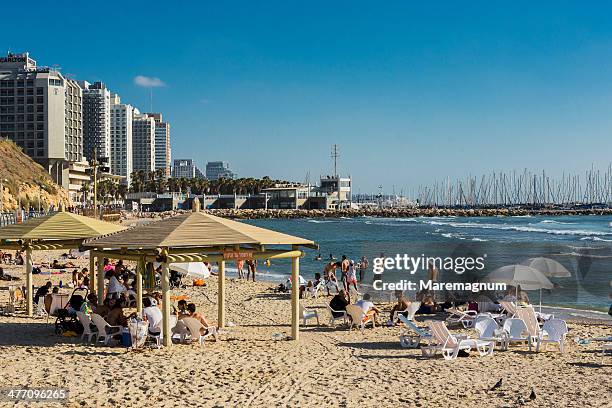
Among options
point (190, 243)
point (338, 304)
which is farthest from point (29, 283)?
point (338, 304)

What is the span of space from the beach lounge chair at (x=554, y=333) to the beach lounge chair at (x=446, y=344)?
1297mm

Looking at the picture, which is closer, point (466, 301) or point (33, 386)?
point (33, 386)

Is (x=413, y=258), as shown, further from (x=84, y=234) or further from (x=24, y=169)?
(x=24, y=169)

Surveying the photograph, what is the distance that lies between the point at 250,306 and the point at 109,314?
6273 millimetres

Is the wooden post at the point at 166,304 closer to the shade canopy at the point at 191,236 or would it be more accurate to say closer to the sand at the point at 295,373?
the sand at the point at 295,373

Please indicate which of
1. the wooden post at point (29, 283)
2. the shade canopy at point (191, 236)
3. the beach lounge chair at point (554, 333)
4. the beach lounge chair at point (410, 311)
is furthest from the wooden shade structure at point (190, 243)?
A: the beach lounge chair at point (554, 333)

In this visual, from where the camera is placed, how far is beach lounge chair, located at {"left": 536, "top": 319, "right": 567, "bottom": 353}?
12.0 metres

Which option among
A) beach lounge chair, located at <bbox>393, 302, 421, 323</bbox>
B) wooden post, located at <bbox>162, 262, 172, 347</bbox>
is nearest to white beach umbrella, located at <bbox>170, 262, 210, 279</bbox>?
beach lounge chair, located at <bbox>393, 302, 421, 323</bbox>

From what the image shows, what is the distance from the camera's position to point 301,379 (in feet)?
31.7

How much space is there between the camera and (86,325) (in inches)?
464

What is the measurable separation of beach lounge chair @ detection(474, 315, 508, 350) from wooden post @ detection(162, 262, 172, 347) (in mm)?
5370

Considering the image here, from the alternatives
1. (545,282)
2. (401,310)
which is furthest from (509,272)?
(401,310)

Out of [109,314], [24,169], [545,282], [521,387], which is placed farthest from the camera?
[24,169]

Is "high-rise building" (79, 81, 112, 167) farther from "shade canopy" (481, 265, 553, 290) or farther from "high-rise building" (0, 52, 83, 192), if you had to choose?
"shade canopy" (481, 265, 553, 290)
